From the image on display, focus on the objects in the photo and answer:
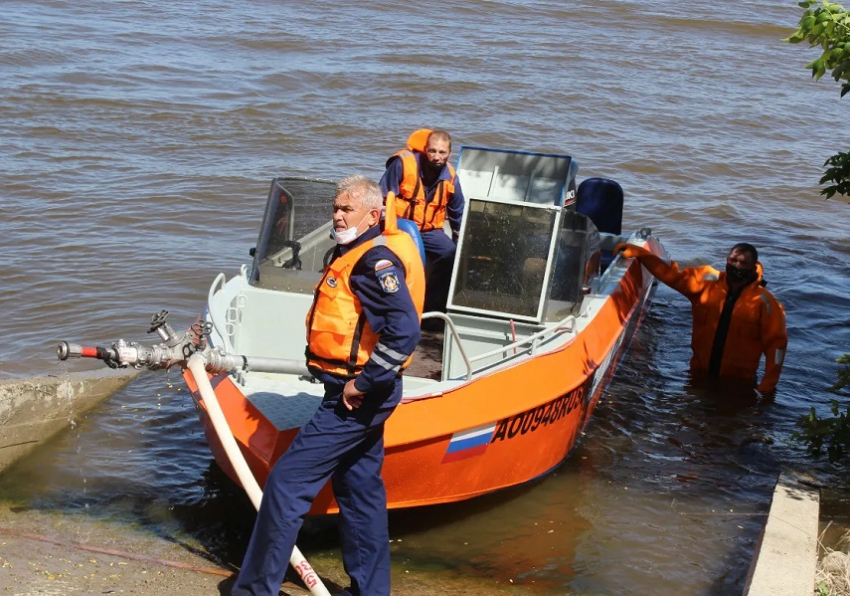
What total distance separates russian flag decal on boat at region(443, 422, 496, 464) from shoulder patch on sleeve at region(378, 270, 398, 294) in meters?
1.42

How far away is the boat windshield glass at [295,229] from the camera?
6.61 metres

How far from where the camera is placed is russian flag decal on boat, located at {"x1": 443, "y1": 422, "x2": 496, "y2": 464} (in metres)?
5.38

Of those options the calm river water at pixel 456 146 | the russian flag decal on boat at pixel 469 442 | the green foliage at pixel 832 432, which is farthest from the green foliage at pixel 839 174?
the russian flag decal on boat at pixel 469 442

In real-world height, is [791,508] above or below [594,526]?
above

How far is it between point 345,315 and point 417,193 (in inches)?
104

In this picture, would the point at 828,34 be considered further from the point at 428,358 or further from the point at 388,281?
the point at 428,358

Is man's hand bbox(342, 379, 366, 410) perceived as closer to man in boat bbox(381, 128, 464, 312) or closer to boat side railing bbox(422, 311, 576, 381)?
boat side railing bbox(422, 311, 576, 381)

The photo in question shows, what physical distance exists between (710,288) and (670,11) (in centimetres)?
1633

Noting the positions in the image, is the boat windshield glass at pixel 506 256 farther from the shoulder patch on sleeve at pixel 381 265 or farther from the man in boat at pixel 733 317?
the shoulder patch on sleeve at pixel 381 265

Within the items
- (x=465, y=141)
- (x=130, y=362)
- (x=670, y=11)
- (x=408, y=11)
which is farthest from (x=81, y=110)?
(x=670, y=11)

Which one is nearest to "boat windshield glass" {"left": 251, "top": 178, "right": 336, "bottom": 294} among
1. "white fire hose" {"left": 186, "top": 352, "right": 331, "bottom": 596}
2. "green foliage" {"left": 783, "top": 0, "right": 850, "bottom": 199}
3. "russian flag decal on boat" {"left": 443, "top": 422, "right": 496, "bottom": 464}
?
"russian flag decal on boat" {"left": 443, "top": 422, "right": 496, "bottom": 464}

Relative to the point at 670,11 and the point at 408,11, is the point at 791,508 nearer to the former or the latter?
the point at 408,11

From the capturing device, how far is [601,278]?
7.89 metres

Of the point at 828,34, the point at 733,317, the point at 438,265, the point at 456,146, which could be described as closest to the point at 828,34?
the point at 828,34
